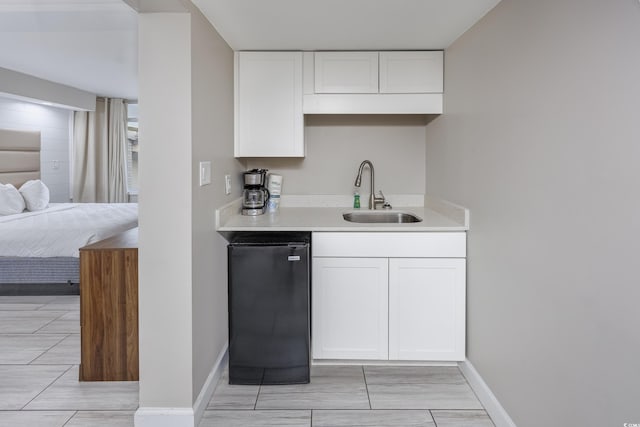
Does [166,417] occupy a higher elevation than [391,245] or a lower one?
lower

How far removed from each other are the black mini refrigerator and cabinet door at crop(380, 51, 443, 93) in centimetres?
123

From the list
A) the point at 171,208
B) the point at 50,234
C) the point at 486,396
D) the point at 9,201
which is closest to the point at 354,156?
the point at 171,208

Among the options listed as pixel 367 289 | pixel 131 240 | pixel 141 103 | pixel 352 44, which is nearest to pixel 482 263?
pixel 367 289

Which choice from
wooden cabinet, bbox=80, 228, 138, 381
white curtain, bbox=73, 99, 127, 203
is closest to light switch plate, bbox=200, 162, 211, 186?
wooden cabinet, bbox=80, 228, 138, 381

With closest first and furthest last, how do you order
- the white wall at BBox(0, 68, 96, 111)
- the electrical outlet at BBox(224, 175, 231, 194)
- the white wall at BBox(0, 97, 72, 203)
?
the electrical outlet at BBox(224, 175, 231, 194), the white wall at BBox(0, 68, 96, 111), the white wall at BBox(0, 97, 72, 203)

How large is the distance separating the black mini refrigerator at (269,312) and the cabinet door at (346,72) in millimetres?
1100

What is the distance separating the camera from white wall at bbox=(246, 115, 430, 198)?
3.48 m

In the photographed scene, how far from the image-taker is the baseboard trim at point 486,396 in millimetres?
2046

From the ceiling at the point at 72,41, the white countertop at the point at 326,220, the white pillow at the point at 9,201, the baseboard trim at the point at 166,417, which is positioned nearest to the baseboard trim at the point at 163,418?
the baseboard trim at the point at 166,417

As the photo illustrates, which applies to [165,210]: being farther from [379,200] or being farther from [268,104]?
[379,200]

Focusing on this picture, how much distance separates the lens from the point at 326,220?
9.46 ft

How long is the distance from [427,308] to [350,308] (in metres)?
0.44

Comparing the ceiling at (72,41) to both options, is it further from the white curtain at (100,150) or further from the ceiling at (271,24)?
the white curtain at (100,150)

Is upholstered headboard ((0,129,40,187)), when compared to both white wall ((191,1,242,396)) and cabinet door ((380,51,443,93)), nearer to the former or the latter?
white wall ((191,1,242,396))
